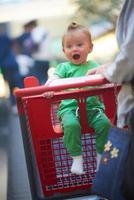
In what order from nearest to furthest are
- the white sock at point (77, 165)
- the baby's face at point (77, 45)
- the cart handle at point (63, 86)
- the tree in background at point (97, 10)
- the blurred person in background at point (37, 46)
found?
the cart handle at point (63, 86), the white sock at point (77, 165), the baby's face at point (77, 45), the tree in background at point (97, 10), the blurred person in background at point (37, 46)

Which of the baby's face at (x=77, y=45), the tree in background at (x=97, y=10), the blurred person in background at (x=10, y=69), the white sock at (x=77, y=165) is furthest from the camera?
the tree in background at (x=97, y=10)

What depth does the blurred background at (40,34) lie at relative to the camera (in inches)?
246

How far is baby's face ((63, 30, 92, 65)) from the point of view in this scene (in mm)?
2178

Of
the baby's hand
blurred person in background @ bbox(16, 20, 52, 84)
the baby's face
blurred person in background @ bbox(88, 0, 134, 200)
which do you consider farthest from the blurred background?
blurred person in background @ bbox(88, 0, 134, 200)

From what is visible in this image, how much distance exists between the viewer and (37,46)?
661 cm

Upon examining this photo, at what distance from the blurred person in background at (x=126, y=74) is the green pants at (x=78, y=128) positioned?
267 mm

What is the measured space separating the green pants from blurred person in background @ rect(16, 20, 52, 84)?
4.36 metres

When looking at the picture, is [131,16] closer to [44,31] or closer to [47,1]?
[44,31]

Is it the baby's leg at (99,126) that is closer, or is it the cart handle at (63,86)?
the cart handle at (63,86)

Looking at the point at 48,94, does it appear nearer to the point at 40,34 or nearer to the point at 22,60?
the point at 22,60

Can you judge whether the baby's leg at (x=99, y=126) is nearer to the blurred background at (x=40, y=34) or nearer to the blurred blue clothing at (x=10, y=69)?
the blurred background at (x=40, y=34)

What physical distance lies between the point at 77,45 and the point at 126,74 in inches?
22.6

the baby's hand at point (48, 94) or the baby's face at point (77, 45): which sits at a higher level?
the baby's face at point (77, 45)

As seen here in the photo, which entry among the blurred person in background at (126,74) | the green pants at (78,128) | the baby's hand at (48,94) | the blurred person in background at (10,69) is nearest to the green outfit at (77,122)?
the green pants at (78,128)
